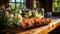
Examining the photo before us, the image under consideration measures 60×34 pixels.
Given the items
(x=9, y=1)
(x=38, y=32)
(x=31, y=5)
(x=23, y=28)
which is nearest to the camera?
(x=38, y=32)

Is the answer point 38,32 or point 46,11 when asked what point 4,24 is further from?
point 46,11

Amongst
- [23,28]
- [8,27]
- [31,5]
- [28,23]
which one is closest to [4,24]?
[8,27]

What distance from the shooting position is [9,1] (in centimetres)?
405

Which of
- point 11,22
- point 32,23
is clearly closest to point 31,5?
point 32,23

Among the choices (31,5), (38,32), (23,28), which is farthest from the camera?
(31,5)

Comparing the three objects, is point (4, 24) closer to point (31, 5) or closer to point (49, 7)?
point (31, 5)

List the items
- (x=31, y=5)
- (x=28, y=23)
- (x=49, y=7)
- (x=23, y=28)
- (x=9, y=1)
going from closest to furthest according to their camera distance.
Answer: (x=23, y=28), (x=28, y=23), (x=9, y=1), (x=31, y=5), (x=49, y=7)

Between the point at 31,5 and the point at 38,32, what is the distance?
10.0 ft

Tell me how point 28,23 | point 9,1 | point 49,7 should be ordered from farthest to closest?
point 49,7, point 9,1, point 28,23

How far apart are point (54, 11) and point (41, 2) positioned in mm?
455

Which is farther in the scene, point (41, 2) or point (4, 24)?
point (41, 2)

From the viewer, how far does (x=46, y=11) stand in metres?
5.11

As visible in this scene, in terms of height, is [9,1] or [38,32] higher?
[9,1]

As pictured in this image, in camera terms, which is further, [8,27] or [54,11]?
[54,11]
